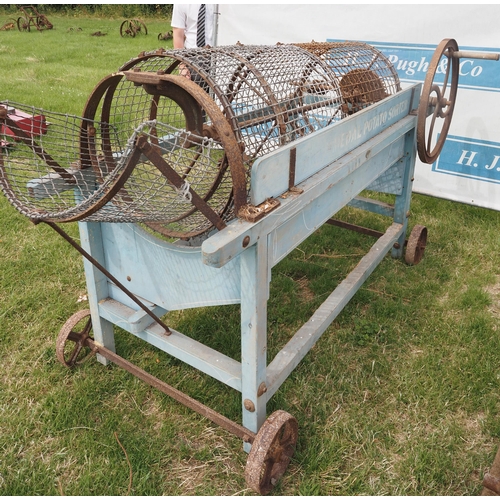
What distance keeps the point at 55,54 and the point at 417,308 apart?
32.0ft

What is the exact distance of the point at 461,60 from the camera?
390 cm

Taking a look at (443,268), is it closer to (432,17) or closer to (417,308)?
(417,308)

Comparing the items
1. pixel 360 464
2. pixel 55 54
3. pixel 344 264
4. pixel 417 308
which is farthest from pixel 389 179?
pixel 55 54

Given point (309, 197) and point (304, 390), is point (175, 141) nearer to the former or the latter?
point (309, 197)

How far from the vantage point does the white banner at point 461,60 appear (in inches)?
152

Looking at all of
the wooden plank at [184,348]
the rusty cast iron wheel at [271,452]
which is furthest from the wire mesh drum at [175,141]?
the rusty cast iron wheel at [271,452]

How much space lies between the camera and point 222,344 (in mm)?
2637

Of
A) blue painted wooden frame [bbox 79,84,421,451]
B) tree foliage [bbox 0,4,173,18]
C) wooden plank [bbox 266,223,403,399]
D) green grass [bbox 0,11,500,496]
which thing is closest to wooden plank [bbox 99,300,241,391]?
blue painted wooden frame [bbox 79,84,421,451]

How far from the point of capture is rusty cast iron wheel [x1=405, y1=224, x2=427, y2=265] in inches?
130

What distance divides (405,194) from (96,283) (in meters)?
2.05

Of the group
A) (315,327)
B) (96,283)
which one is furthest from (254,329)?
(96,283)

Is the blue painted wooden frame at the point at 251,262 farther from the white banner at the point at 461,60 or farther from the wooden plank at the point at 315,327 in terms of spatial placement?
the white banner at the point at 461,60

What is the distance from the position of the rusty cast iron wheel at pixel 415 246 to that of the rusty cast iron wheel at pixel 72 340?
2030mm

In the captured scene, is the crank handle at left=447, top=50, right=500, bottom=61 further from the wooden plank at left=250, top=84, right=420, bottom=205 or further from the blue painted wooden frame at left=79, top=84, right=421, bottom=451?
the blue painted wooden frame at left=79, top=84, right=421, bottom=451
